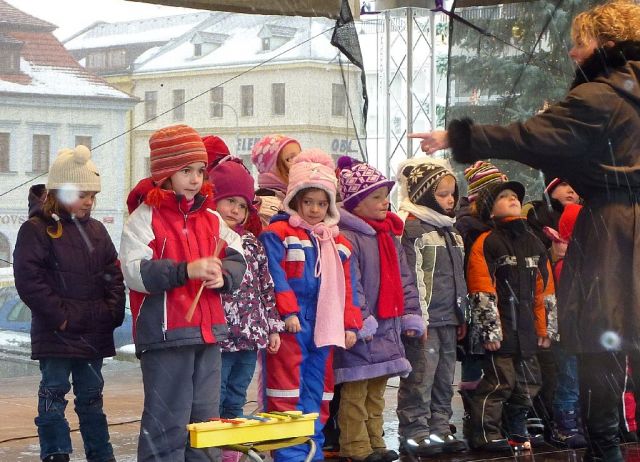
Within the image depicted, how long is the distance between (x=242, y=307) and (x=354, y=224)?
3.18 ft

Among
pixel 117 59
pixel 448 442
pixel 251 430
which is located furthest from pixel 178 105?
pixel 251 430

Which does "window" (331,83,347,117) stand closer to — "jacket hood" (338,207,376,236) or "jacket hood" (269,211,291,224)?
"jacket hood" (338,207,376,236)

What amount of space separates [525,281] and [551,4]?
277cm

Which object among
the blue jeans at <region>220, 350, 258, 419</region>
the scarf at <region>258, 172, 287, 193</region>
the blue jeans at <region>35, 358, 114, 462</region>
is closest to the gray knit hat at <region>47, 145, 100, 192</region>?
the blue jeans at <region>35, 358, 114, 462</region>

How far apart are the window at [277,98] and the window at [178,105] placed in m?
1.02

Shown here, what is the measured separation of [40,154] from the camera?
7.48 metres

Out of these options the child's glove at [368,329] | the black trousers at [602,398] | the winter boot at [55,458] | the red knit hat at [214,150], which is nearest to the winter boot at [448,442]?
the child's glove at [368,329]

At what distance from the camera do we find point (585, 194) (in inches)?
166

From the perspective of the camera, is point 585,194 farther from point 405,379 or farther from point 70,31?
point 70,31

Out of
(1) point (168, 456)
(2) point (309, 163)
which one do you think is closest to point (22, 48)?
(2) point (309, 163)

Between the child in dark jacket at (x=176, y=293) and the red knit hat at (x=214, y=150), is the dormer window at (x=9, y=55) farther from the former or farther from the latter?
the child in dark jacket at (x=176, y=293)

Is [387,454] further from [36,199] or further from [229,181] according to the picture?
[36,199]

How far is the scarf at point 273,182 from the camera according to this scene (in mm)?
6574

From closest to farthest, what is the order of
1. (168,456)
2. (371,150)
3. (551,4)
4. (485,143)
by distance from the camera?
(485,143) < (168,456) < (551,4) < (371,150)
